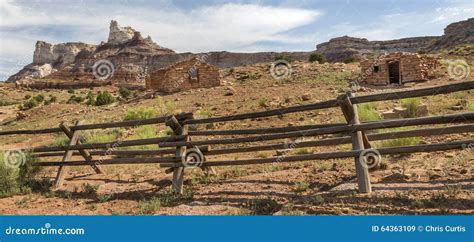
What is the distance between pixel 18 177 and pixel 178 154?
3.66 meters

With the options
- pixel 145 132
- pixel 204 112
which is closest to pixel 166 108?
pixel 204 112

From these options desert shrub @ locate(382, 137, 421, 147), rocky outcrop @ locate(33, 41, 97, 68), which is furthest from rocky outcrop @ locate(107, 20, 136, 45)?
desert shrub @ locate(382, 137, 421, 147)

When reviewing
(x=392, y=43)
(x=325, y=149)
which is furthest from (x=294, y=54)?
(x=325, y=149)

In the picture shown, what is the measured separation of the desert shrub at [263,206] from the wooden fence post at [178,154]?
1.53 m

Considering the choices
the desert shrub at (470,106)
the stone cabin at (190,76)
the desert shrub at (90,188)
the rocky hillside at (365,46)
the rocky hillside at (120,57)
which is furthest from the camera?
the rocky hillside at (120,57)

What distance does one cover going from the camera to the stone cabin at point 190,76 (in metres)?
21.6

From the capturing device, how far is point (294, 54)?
243 feet

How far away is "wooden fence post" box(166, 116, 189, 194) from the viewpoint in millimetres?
6477

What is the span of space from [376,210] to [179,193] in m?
3.08

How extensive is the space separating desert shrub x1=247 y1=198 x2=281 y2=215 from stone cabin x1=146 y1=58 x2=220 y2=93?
16.5m

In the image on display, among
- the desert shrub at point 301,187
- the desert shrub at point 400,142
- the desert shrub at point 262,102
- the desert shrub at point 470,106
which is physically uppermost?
the desert shrub at point 262,102

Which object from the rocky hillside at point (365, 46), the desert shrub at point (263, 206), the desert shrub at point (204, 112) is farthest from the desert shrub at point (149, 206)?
the rocky hillside at point (365, 46)

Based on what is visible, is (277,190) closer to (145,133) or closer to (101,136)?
(145,133)

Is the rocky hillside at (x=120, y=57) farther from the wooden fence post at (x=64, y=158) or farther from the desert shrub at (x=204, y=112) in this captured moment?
the wooden fence post at (x=64, y=158)
